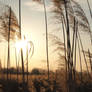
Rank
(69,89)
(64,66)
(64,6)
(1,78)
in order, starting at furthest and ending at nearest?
(1,78) → (64,66) → (64,6) → (69,89)

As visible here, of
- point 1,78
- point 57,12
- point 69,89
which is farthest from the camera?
point 1,78

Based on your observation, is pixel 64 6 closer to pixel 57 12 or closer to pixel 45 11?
pixel 57 12

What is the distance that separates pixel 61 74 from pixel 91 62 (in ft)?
2.53

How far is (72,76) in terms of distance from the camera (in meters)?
3.49

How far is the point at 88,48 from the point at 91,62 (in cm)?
39

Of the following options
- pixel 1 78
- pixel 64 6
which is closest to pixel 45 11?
pixel 64 6

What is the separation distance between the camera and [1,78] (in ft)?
15.0

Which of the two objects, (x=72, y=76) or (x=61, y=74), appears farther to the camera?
(x=61, y=74)

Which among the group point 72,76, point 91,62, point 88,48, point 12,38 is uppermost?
point 12,38

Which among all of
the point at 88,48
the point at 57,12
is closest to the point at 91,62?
the point at 88,48

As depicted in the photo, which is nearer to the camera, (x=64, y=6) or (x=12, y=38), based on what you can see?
(x=64, y=6)

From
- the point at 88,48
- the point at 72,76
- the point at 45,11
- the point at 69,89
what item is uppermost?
the point at 45,11

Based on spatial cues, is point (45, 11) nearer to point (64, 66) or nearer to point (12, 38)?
point (12, 38)

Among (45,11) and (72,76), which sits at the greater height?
(45,11)
